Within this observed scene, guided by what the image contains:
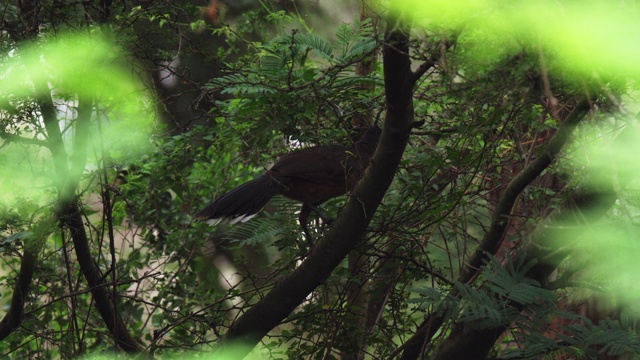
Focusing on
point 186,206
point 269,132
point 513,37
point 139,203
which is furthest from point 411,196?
point 186,206

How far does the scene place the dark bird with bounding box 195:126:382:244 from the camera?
3.76 meters

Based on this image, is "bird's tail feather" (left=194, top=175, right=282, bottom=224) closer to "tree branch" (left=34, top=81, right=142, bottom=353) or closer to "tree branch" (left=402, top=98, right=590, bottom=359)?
"tree branch" (left=34, top=81, right=142, bottom=353)

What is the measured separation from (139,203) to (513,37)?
3488 millimetres

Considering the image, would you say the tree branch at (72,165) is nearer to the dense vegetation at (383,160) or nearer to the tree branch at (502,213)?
the dense vegetation at (383,160)

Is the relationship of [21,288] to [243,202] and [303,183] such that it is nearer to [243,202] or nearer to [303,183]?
[243,202]

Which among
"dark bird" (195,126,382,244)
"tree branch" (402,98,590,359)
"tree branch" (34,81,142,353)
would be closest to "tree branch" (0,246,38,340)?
"tree branch" (34,81,142,353)

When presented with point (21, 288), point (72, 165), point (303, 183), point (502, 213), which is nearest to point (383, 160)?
point (502, 213)

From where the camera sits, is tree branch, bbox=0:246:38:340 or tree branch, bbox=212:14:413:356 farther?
tree branch, bbox=0:246:38:340

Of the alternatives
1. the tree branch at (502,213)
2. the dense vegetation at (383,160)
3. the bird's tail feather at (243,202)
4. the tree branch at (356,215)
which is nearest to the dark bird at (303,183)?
the bird's tail feather at (243,202)

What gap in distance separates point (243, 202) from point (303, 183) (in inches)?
12.5

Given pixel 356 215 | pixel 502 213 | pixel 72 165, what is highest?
pixel 72 165

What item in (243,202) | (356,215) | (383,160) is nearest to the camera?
(383,160)

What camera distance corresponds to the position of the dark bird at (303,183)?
3.76 meters

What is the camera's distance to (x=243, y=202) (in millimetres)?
3859
